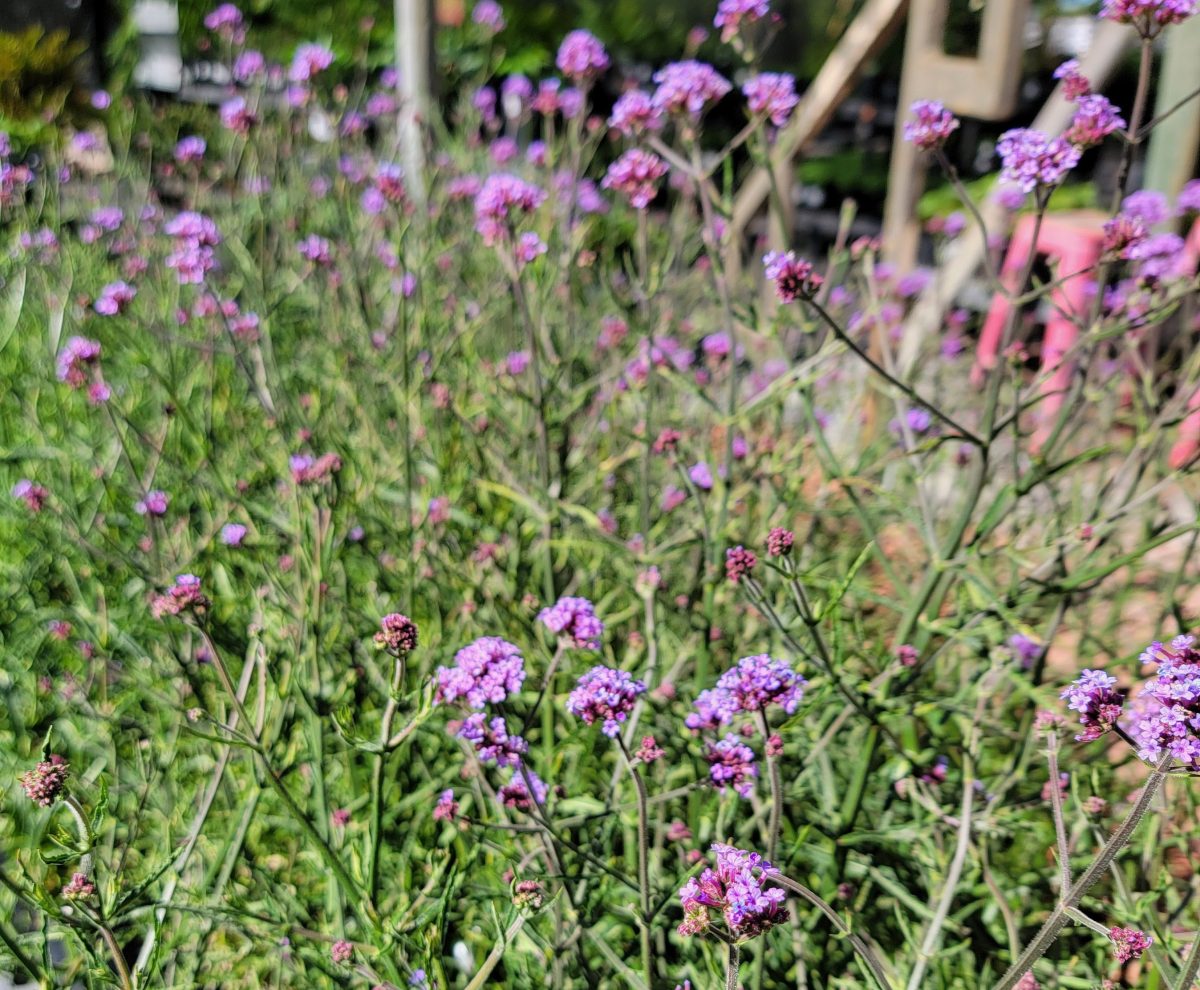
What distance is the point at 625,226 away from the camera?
18.7 feet

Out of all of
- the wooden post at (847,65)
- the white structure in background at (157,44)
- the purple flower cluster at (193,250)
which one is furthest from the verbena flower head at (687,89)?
the white structure in background at (157,44)

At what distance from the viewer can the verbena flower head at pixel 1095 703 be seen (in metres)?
1.01

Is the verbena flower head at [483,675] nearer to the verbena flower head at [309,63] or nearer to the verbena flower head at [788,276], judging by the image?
the verbena flower head at [788,276]

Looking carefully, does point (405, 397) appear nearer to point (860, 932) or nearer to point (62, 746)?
point (62, 746)

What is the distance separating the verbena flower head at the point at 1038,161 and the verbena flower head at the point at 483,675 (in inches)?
36.3

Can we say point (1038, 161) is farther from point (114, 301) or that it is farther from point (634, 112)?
point (114, 301)

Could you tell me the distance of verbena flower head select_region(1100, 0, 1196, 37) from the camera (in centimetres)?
138

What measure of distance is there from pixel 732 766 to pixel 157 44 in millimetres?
11149

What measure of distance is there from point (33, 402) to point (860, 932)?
108 inches

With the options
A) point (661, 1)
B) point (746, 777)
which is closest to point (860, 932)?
point (746, 777)

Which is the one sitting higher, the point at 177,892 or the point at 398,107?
the point at 398,107

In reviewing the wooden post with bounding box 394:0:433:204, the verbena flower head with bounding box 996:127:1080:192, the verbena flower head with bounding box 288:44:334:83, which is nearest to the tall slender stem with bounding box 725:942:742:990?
the verbena flower head with bounding box 996:127:1080:192

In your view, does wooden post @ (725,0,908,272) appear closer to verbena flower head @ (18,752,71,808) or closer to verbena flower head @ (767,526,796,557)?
verbena flower head @ (767,526,796,557)

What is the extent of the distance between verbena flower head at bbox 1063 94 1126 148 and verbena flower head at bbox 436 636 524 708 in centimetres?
104
